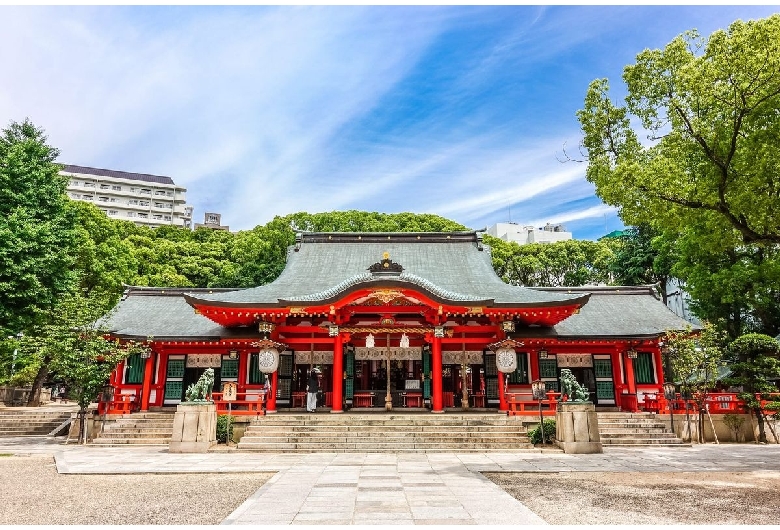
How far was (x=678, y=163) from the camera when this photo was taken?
12.1 m

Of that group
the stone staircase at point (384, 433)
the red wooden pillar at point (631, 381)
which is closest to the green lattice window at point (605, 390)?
the red wooden pillar at point (631, 381)

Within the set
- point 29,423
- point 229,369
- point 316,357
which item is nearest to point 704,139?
point 316,357

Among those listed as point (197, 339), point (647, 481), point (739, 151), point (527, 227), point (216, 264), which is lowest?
point (647, 481)

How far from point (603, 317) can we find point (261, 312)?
14867mm

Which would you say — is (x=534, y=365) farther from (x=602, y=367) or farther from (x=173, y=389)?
(x=173, y=389)

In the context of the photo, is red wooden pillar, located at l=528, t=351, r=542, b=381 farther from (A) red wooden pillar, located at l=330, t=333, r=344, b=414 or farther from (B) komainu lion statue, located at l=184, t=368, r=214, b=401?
(B) komainu lion statue, located at l=184, t=368, r=214, b=401

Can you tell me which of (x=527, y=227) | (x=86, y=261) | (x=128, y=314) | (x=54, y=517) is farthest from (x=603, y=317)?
(x=527, y=227)

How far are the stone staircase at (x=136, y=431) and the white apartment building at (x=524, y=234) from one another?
4897cm

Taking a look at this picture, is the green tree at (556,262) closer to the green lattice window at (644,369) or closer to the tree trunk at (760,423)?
the green lattice window at (644,369)

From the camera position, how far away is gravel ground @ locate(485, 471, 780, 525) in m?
6.65

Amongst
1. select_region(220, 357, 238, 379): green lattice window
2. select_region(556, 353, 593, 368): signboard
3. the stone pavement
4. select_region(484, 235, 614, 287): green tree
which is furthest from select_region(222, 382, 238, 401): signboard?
select_region(484, 235, 614, 287): green tree

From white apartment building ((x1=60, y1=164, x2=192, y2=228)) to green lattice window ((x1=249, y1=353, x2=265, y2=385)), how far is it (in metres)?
63.1

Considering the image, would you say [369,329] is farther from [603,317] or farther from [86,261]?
[86,261]

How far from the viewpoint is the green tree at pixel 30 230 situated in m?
19.9
